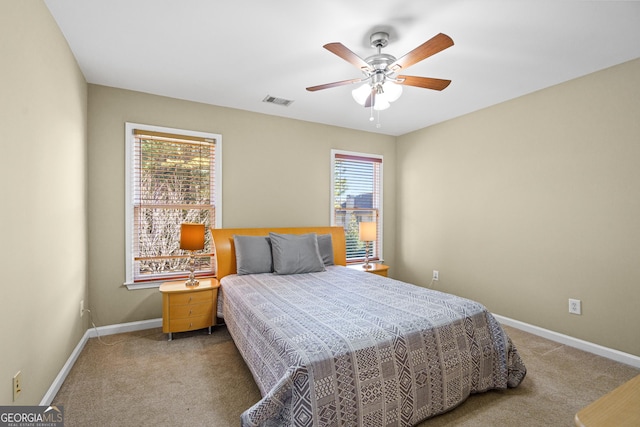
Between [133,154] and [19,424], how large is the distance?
2.53 metres

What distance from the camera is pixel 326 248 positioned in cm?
402

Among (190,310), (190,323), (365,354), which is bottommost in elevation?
(190,323)

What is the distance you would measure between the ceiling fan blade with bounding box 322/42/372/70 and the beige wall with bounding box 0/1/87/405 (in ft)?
5.44

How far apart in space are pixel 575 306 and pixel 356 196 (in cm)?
296

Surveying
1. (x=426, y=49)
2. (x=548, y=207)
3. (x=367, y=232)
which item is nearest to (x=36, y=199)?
(x=426, y=49)

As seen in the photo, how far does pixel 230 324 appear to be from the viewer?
289 cm

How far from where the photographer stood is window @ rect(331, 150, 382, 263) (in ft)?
15.7

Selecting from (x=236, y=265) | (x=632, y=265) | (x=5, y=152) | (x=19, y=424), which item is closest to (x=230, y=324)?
(x=236, y=265)

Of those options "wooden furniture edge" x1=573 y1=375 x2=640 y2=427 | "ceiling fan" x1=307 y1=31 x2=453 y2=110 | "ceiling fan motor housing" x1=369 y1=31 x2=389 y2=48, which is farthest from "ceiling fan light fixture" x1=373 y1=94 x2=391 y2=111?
"wooden furniture edge" x1=573 y1=375 x2=640 y2=427

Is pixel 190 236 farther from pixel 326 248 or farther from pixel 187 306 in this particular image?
pixel 326 248

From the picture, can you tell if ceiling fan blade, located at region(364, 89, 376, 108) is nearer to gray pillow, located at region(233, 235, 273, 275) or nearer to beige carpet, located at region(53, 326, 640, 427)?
gray pillow, located at region(233, 235, 273, 275)

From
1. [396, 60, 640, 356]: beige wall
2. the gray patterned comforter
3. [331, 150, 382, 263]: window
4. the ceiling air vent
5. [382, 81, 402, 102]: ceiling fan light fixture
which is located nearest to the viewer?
the gray patterned comforter

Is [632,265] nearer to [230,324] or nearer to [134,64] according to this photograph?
[230,324]

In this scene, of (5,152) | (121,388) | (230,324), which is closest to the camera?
(5,152)
